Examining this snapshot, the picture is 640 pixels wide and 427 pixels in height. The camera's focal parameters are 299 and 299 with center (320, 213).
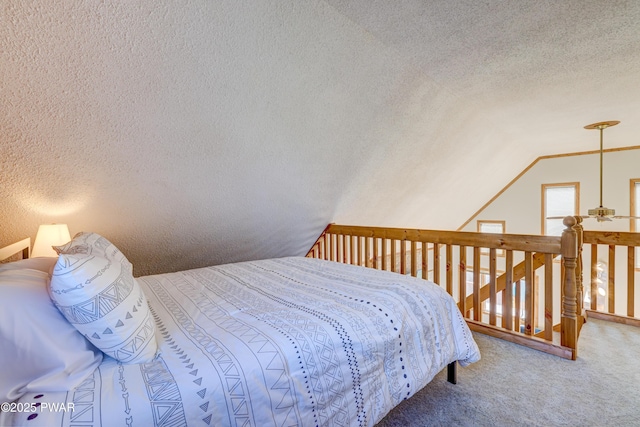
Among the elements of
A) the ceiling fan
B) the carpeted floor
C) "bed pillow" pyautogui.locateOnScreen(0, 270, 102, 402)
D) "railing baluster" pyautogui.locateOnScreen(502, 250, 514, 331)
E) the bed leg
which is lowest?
the carpeted floor

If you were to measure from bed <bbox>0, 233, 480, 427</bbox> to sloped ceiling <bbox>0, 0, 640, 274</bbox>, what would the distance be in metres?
0.67

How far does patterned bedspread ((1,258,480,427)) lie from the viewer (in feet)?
2.68

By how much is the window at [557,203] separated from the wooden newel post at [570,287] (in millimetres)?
4109

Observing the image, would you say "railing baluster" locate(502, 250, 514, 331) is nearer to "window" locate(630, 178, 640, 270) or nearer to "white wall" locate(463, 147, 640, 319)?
"white wall" locate(463, 147, 640, 319)

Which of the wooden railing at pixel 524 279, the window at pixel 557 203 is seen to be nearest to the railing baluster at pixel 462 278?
the wooden railing at pixel 524 279

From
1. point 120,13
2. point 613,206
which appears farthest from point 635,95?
point 120,13

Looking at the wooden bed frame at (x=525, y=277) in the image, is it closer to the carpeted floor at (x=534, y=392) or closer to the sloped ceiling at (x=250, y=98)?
the carpeted floor at (x=534, y=392)

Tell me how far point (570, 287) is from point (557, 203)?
4466 mm

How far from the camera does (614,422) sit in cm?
145

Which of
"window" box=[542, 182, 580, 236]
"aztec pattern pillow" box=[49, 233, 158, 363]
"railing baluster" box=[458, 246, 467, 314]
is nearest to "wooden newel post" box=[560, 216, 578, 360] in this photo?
"railing baluster" box=[458, 246, 467, 314]

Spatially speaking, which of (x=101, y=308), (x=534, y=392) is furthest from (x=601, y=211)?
(x=101, y=308)

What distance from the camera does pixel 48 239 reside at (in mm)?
1919

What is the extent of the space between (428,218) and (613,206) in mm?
3010

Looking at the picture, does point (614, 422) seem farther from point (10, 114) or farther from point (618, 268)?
point (618, 268)
